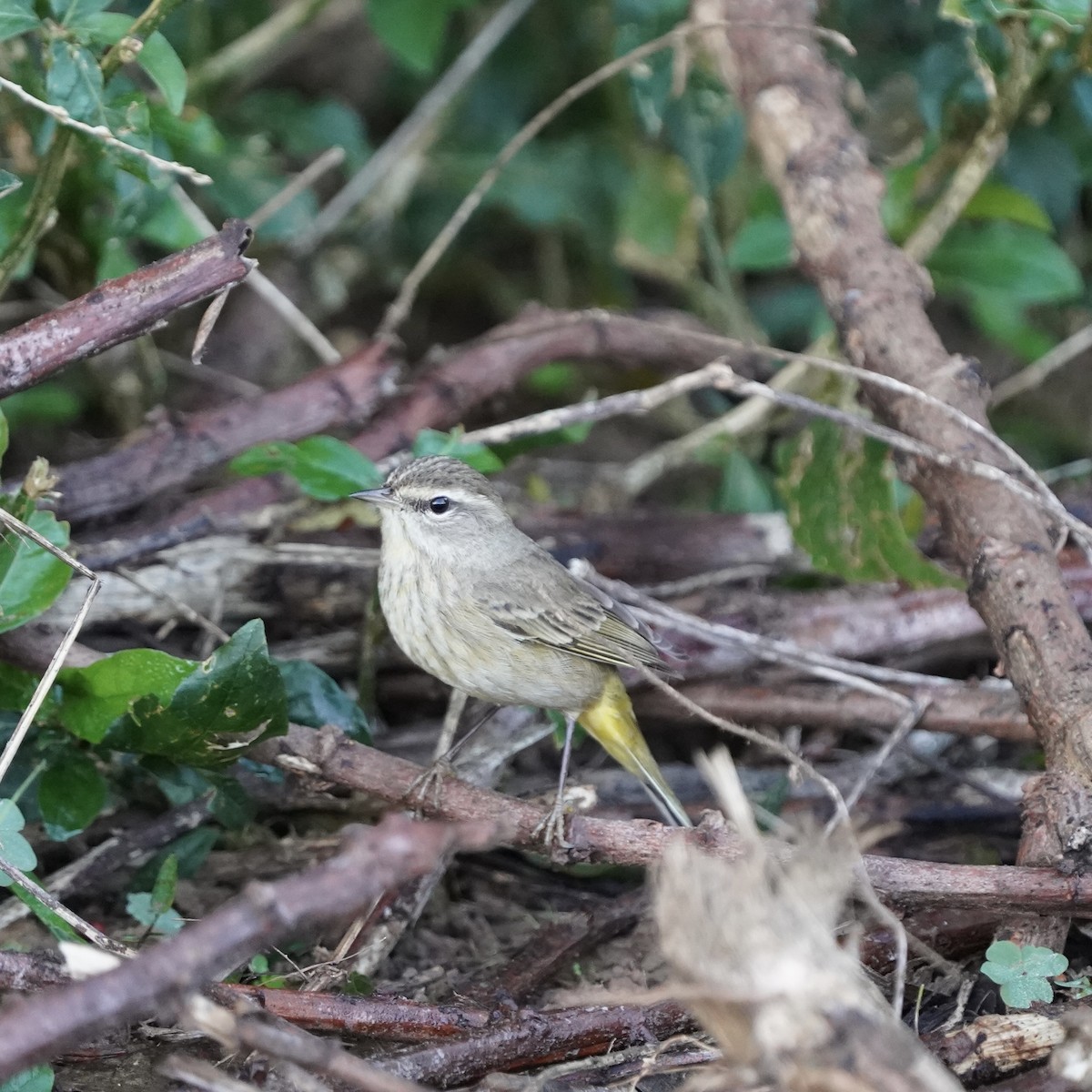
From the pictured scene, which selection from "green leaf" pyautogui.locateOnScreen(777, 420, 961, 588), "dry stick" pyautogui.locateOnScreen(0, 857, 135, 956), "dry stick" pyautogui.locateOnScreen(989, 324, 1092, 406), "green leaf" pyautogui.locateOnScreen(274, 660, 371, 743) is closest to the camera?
"dry stick" pyautogui.locateOnScreen(0, 857, 135, 956)

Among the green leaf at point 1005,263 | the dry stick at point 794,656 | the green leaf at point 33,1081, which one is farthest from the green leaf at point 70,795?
the green leaf at point 1005,263

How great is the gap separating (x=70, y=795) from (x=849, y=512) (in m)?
2.64

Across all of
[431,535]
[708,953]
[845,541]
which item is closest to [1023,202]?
[845,541]

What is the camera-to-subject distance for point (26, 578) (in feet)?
10.9

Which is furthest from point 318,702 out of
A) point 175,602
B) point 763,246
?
point 763,246

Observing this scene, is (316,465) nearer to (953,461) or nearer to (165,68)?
(165,68)

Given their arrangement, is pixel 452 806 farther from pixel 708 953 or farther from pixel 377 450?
pixel 377 450

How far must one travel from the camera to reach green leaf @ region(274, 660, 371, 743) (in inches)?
147

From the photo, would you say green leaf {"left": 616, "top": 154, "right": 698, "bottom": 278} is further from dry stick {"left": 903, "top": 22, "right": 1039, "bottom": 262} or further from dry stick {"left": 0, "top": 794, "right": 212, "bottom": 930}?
dry stick {"left": 0, "top": 794, "right": 212, "bottom": 930}

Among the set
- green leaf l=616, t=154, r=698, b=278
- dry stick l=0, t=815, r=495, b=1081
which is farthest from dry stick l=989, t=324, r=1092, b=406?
dry stick l=0, t=815, r=495, b=1081

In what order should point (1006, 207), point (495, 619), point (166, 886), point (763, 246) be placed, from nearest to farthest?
point (166, 886) → point (495, 619) → point (1006, 207) → point (763, 246)

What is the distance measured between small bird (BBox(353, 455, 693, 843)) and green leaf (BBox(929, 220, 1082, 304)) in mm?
2320

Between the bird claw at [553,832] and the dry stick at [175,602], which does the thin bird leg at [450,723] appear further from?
the bird claw at [553,832]

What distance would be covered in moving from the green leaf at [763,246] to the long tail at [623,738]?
7.02 feet
